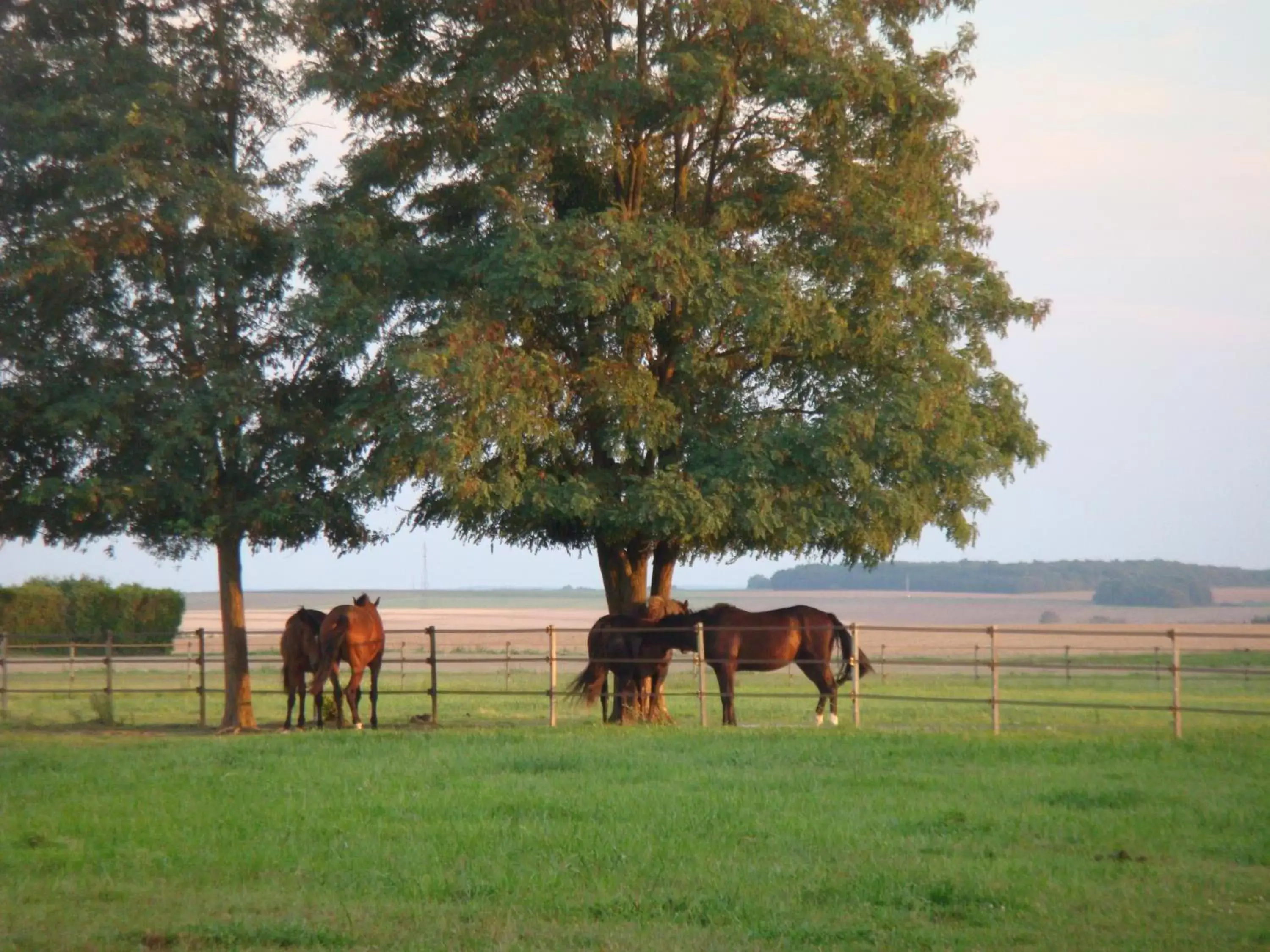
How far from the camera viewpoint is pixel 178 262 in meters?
18.8

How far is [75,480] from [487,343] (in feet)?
19.8

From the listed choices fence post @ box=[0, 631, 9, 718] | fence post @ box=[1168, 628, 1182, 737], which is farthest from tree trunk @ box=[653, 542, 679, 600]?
fence post @ box=[0, 631, 9, 718]

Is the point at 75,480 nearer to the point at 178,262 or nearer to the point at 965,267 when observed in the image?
the point at 178,262

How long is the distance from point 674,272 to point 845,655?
6.03m

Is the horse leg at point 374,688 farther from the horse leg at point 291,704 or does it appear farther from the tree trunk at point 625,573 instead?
the tree trunk at point 625,573

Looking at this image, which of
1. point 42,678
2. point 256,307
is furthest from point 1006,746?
point 42,678

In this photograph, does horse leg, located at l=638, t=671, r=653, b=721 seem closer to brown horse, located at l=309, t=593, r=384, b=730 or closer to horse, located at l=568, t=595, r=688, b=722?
horse, located at l=568, t=595, r=688, b=722

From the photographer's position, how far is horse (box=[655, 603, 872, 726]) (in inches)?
765

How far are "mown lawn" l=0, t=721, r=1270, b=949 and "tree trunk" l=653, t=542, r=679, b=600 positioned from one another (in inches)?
242

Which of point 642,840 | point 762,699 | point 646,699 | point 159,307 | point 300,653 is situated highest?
point 159,307

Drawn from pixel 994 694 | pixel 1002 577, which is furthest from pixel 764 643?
pixel 1002 577

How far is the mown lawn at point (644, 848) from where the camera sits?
7035 mm

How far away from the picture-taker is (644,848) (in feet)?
29.8

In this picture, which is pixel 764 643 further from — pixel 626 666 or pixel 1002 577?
pixel 1002 577
